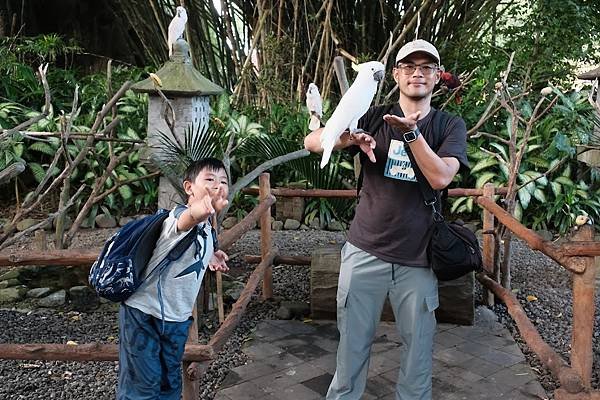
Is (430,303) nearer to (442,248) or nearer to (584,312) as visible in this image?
(442,248)

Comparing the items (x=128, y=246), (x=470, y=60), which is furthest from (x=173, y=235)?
(x=470, y=60)

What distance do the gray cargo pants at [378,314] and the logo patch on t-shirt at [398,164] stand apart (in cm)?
27

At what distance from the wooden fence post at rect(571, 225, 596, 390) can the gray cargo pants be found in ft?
1.53

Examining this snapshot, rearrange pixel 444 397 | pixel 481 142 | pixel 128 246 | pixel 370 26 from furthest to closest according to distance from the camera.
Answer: pixel 370 26, pixel 481 142, pixel 444 397, pixel 128 246

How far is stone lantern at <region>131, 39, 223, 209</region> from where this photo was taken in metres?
3.39

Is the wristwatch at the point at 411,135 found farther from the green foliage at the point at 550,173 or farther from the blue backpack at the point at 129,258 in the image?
the green foliage at the point at 550,173

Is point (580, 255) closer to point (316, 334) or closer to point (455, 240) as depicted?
point (455, 240)

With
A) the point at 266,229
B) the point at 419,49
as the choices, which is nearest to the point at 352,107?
the point at 419,49

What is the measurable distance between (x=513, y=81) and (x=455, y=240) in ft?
18.9

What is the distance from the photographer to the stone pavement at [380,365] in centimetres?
255

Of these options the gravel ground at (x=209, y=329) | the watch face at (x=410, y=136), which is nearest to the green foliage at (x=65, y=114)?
the gravel ground at (x=209, y=329)

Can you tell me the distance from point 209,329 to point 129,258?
168 centimetres

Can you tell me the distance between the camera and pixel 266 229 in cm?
368

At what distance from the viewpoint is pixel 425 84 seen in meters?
1.92
